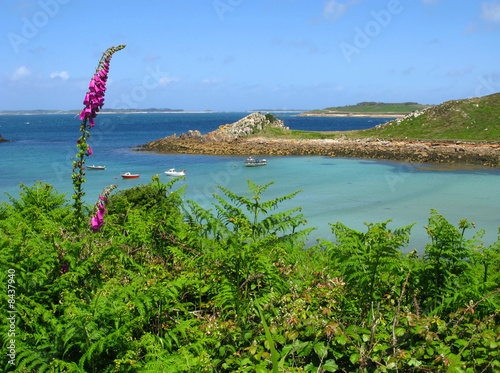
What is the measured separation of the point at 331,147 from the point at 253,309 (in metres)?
45.6

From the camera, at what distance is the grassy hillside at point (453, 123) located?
4903cm

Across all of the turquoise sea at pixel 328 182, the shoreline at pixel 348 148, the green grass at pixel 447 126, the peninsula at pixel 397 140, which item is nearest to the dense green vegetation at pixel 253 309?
the turquoise sea at pixel 328 182

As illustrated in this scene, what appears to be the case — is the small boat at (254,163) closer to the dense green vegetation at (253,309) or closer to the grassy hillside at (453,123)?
the grassy hillside at (453,123)

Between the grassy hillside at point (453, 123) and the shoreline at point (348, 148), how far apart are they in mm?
4994

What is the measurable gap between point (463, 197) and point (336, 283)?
76.3 ft

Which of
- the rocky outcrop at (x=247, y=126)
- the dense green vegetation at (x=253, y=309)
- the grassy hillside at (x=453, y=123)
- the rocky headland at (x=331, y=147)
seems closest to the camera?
the dense green vegetation at (x=253, y=309)

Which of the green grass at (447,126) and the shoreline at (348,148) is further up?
the green grass at (447,126)

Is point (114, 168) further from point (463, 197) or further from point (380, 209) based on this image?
point (463, 197)

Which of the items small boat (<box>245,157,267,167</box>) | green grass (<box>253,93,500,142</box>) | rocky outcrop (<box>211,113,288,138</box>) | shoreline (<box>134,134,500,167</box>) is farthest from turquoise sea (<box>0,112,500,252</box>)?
green grass (<box>253,93,500,142</box>)

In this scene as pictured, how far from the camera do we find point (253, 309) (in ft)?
9.80

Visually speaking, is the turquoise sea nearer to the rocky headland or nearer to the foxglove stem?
the rocky headland

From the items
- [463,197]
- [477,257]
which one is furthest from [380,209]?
[477,257]

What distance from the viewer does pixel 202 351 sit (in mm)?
2555

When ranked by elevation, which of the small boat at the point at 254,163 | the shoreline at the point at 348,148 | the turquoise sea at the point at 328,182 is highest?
the shoreline at the point at 348,148
